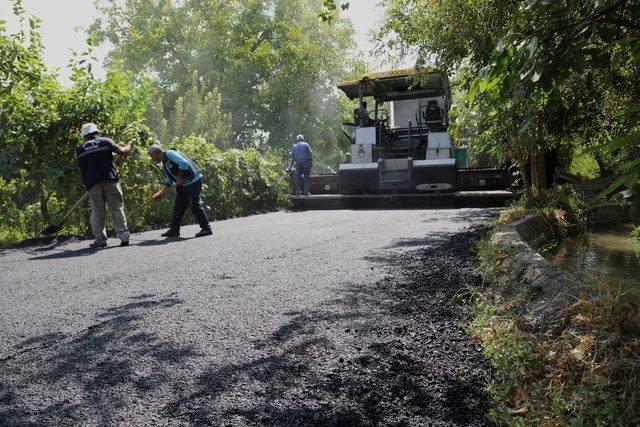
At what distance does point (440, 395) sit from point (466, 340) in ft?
2.51

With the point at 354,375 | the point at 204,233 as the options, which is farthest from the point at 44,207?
the point at 354,375

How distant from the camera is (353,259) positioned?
20.7 feet

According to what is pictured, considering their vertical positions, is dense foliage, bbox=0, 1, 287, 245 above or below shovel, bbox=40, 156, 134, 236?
above

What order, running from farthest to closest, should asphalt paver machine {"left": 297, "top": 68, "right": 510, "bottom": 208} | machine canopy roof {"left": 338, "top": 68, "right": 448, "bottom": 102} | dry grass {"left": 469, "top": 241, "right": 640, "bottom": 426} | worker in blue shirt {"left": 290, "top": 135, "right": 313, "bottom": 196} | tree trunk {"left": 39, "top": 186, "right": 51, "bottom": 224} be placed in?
worker in blue shirt {"left": 290, "top": 135, "right": 313, "bottom": 196}, machine canopy roof {"left": 338, "top": 68, "right": 448, "bottom": 102}, asphalt paver machine {"left": 297, "top": 68, "right": 510, "bottom": 208}, tree trunk {"left": 39, "top": 186, "right": 51, "bottom": 224}, dry grass {"left": 469, "top": 241, "right": 640, "bottom": 426}

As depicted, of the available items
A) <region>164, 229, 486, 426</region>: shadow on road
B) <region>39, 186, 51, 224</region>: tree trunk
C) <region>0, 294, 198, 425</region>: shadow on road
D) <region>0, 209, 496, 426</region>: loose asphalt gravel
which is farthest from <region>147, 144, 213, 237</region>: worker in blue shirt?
<region>164, 229, 486, 426</region>: shadow on road

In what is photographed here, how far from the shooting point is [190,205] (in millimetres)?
9484

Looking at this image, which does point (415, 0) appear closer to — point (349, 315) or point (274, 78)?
point (349, 315)

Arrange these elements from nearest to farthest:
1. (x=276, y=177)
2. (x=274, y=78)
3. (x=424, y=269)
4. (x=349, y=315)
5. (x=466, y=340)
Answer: (x=466, y=340)
(x=349, y=315)
(x=424, y=269)
(x=276, y=177)
(x=274, y=78)

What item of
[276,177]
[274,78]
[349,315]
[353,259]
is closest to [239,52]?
[274,78]

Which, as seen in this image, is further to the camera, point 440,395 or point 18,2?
point 18,2

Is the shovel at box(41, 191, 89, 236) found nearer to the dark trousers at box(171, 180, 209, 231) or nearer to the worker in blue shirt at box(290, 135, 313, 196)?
the dark trousers at box(171, 180, 209, 231)

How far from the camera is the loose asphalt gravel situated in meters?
2.59

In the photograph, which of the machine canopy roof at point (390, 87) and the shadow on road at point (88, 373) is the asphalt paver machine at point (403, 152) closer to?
the machine canopy roof at point (390, 87)

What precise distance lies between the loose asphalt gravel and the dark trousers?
2.56 metres
